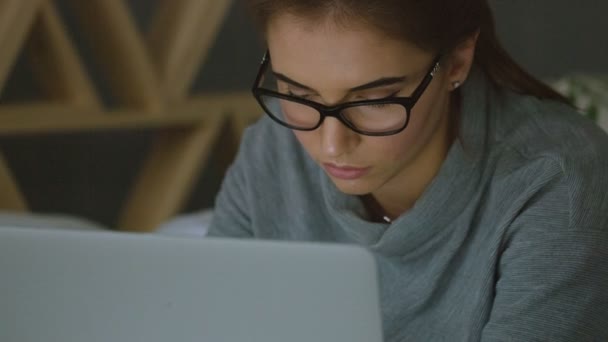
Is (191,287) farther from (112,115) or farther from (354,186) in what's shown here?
(112,115)

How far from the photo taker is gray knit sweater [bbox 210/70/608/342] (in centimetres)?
96

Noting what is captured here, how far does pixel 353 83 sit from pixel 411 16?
82 mm

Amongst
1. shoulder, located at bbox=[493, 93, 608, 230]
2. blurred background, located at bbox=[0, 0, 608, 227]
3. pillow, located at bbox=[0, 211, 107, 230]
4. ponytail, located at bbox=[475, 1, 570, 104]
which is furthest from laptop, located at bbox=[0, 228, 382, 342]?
blurred background, located at bbox=[0, 0, 608, 227]

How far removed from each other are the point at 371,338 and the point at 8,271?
222mm

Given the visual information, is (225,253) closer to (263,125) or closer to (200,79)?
(263,125)

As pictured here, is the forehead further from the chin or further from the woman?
the chin

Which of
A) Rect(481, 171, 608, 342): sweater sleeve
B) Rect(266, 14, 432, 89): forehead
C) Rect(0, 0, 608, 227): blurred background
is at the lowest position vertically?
Rect(0, 0, 608, 227): blurred background

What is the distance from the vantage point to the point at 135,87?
1.89 metres

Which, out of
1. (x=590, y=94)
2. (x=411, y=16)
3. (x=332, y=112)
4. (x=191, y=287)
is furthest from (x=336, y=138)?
(x=590, y=94)

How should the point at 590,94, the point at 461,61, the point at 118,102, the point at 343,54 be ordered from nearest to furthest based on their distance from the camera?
1. the point at 343,54
2. the point at 461,61
3. the point at 590,94
4. the point at 118,102

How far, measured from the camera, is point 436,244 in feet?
3.56

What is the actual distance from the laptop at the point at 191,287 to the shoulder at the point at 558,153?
1.42ft

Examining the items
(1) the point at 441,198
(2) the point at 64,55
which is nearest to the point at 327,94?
(1) the point at 441,198

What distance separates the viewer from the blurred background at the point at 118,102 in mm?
2055
